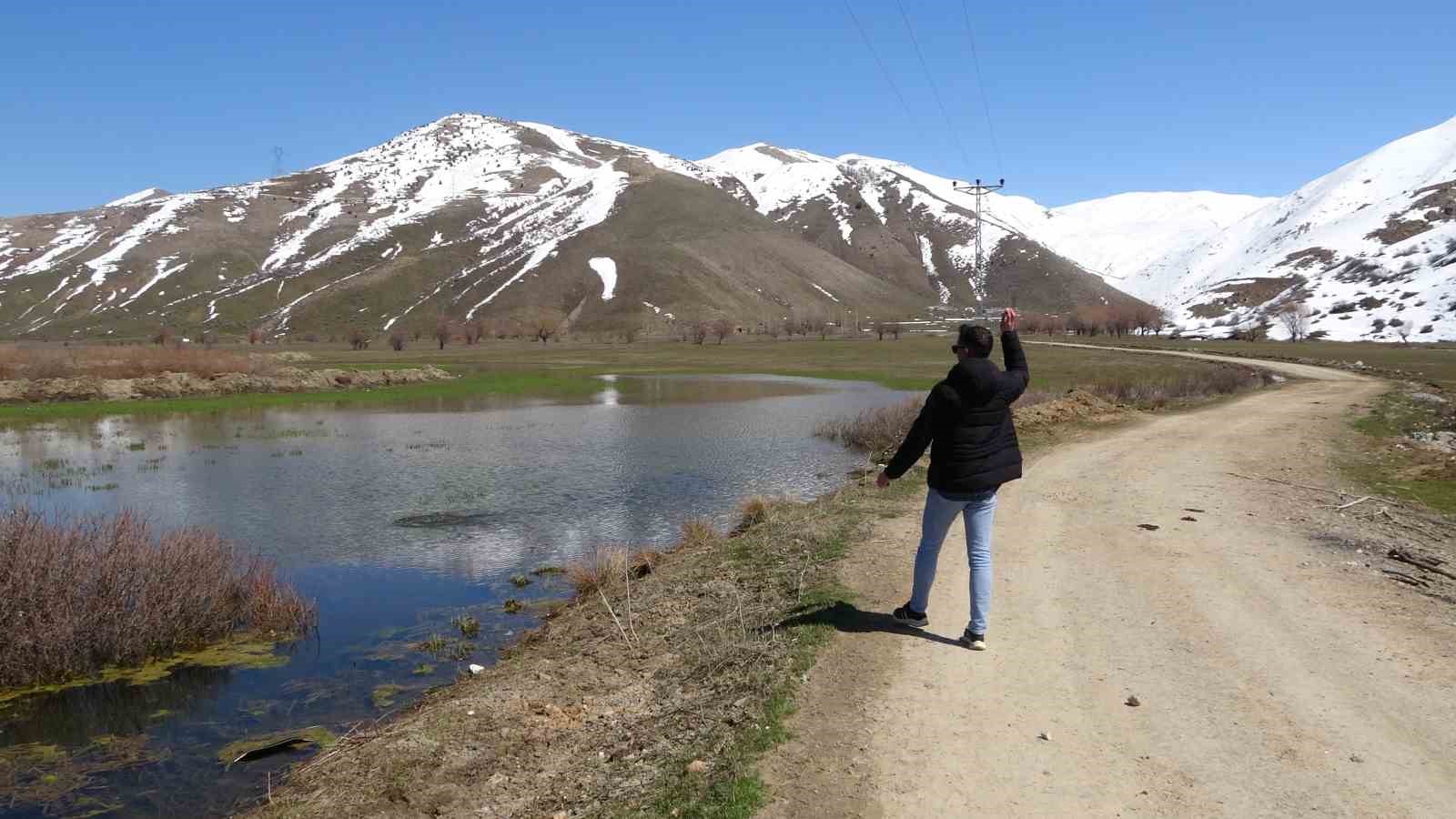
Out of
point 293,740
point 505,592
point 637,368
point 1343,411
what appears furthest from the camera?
point 637,368

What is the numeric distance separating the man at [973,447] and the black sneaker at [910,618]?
64 cm

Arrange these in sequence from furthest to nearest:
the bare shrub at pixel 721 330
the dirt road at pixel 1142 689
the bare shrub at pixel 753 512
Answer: the bare shrub at pixel 721 330, the bare shrub at pixel 753 512, the dirt road at pixel 1142 689

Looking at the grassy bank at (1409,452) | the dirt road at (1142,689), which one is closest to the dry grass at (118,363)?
the dirt road at (1142,689)

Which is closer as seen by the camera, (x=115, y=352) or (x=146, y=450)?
(x=146, y=450)

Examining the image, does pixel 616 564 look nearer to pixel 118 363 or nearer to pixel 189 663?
pixel 189 663

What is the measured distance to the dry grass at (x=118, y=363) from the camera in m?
61.8

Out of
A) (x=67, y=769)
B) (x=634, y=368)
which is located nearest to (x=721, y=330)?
(x=634, y=368)

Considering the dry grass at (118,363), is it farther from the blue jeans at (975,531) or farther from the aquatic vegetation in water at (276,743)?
the blue jeans at (975,531)

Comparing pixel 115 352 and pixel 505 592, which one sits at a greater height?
pixel 115 352

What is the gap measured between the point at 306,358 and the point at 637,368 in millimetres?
40366

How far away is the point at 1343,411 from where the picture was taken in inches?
1172

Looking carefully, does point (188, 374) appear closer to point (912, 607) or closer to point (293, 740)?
point (293, 740)

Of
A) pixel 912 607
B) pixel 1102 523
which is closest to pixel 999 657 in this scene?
pixel 912 607

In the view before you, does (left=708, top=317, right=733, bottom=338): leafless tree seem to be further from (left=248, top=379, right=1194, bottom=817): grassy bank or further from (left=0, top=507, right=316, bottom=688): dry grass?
(left=248, top=379, right=1194, bottom=817): grassy bank
